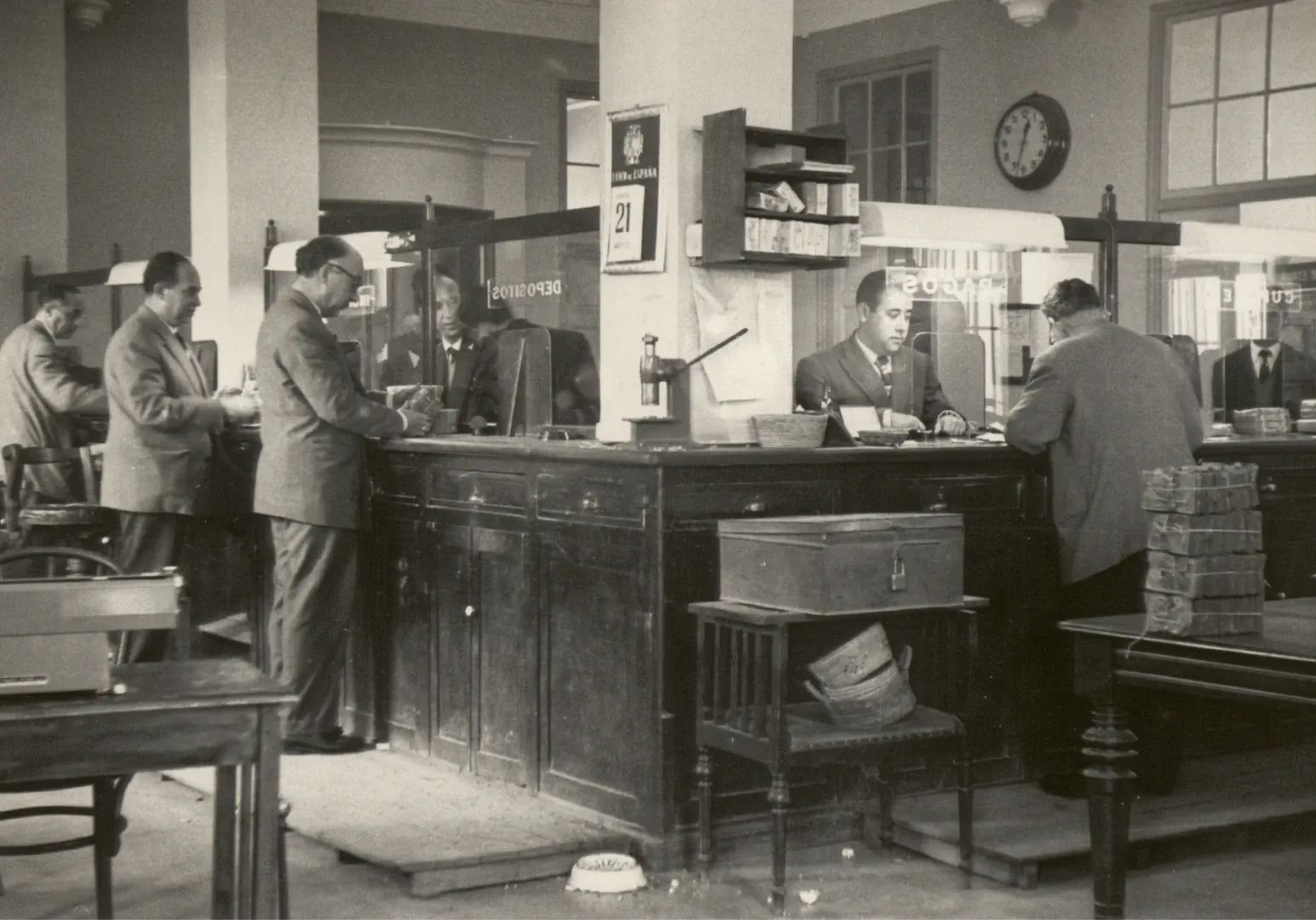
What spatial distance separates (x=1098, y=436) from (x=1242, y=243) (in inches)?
89.4

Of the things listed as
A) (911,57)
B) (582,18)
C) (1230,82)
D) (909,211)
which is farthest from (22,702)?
(582,18)

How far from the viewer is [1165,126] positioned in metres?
9.71

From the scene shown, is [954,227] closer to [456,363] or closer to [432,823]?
[456,363]

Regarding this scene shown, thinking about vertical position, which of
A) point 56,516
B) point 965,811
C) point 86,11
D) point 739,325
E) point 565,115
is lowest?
point 965,811

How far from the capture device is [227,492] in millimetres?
6738

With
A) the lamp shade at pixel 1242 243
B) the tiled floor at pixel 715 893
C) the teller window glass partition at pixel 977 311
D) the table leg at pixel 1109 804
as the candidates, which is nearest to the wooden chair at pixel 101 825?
the tiled floor at pixel 715 893

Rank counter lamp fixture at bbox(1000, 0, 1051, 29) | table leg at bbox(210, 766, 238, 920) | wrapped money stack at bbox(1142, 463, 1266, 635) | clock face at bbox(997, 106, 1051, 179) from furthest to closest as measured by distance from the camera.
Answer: clock face at bbox(997, 106, 1051, 179), counter lamp fixture at bbox(1000, 0, 1051, 29), wrapped money stack at bbox(1142, 463, 1266, 635), table leg at bbox(210, 766, 238, 920)

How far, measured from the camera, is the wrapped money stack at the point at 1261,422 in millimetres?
6145

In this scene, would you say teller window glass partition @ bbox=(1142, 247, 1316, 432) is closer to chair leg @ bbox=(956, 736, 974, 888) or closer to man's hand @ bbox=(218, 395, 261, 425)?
chair leg @ bbox=(956, 736, 974, 888)

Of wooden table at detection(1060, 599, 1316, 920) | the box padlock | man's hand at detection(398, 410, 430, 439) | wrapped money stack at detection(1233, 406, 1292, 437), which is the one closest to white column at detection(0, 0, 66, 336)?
man's hand at detection(398, 410, 430, 439)

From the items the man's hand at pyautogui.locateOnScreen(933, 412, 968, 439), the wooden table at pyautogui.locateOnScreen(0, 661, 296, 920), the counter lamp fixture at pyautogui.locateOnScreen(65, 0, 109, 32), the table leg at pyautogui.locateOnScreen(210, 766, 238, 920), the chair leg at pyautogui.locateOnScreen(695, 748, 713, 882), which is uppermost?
the counter lamp fixture at pyautogui.locateOnScreen(65, 0, 109, 32)

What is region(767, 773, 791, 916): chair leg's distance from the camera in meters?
4.21

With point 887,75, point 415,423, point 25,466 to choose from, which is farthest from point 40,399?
point 887,75

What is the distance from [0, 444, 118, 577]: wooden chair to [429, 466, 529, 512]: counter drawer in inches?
57.8
